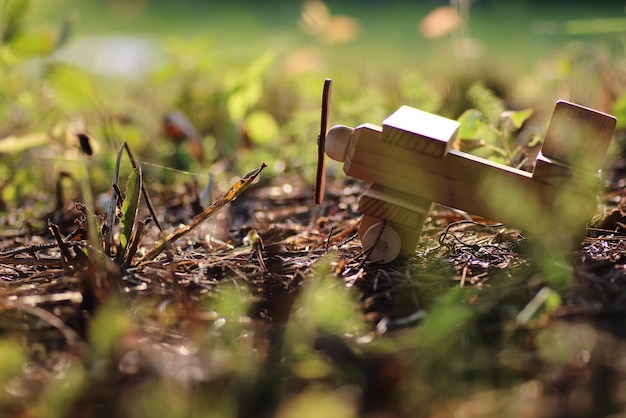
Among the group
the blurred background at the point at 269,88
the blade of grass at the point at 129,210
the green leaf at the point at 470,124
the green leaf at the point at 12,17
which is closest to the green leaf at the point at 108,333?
the blade of grass at the point at 129,210

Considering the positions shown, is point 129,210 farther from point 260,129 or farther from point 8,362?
point 260,129

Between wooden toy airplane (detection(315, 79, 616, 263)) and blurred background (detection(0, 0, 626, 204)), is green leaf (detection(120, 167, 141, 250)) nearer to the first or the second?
wooden toy airplane (detection(315, 79, 616, 263))

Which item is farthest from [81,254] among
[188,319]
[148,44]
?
[148,44]

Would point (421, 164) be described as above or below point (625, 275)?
above

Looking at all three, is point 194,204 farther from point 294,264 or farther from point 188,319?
point 188,319

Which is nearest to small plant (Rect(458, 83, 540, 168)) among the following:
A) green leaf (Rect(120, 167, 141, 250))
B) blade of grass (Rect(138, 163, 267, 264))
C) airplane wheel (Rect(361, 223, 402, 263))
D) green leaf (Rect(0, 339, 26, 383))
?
airplane wheel (Rect(361, 223, 402, 263))

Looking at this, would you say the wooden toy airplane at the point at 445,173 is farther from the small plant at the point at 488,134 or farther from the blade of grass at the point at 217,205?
→ the small plant at the point at 488,134
